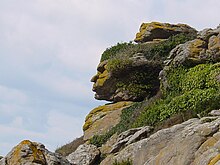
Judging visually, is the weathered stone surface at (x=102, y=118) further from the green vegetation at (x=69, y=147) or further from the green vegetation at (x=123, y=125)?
the green vegetation at (x=69, y=147)

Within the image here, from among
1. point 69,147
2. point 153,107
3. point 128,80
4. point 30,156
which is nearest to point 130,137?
point 153,107

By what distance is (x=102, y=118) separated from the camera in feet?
92.7

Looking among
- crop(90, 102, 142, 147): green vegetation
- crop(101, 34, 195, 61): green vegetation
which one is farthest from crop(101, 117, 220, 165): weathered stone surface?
crop(101, 34, 195, 61): green vegetation

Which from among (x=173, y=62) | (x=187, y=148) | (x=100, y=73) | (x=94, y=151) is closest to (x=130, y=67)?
(x=100, y=73)

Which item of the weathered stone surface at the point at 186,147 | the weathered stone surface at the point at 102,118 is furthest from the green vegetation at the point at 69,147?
the weathered stone surface at the point at 186,147

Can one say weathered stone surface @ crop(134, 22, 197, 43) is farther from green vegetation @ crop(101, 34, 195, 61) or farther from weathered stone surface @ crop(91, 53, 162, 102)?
weathered stone surface @ crop(91, 53, 162, 102)

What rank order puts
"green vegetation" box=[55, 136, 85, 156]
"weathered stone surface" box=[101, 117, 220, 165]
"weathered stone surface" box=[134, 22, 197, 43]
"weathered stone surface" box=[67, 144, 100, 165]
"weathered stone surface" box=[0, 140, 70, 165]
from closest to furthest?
"weathered stone surface" box=[101, 117, 220, 165] → "weathered stone surface" box=[0, 140, 70, 165] → "weathered stone surface" box=[67, 144, 100, 165] → "green vegetation" box=[55, 136, 85, 156] → "weathered stone surface" box=[134, 22, 197, 43]

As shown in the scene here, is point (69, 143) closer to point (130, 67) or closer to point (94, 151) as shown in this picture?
point (130, 67)

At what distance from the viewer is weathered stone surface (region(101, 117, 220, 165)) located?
33.5 ft

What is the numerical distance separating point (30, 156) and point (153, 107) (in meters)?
9.52

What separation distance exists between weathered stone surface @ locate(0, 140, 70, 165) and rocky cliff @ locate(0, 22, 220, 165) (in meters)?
0.03

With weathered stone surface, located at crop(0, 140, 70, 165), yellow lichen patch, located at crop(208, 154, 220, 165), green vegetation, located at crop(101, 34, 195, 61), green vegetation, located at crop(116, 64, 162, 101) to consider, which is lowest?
yellow lichen patch, located at crop(208, 154, 220, 165)

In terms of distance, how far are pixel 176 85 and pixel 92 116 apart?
27.6 feet

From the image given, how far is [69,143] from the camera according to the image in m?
32.2
